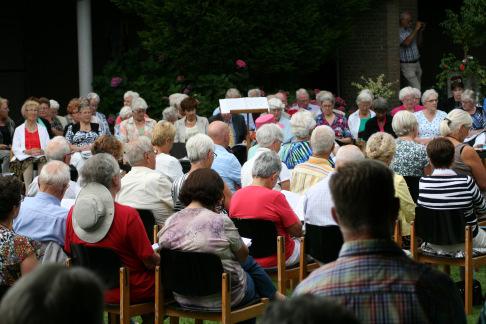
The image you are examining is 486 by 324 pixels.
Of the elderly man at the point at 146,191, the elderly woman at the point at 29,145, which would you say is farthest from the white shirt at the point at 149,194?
the elderly woman at the point at 29,145

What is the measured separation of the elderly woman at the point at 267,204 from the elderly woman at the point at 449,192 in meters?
1.15

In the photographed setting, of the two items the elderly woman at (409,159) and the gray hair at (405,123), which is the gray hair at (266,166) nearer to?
the elderly woman at (409,159)

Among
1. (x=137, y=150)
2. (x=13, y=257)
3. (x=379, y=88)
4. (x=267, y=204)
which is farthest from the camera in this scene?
(x=379, y=88)

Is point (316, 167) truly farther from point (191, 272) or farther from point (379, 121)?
point (379, 121)

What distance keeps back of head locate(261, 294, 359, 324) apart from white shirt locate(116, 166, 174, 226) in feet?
18.6

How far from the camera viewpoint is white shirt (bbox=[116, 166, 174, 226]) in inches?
320

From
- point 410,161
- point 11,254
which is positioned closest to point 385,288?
point 11,254

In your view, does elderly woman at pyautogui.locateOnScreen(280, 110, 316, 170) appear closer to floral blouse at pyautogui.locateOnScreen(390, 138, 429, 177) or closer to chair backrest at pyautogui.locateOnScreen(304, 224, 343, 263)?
floral blouse at pyautogui.locateOnScreen(390, 138, 429, 177)

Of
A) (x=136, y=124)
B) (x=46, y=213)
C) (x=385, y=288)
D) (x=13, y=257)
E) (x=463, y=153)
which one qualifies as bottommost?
(x=13, y=257)

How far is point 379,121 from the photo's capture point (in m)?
13.8

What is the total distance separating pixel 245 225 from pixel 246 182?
1741 millimetres

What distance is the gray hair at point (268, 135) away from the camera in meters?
9.82

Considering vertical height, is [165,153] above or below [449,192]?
above

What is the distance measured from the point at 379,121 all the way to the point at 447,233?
19.7ft
